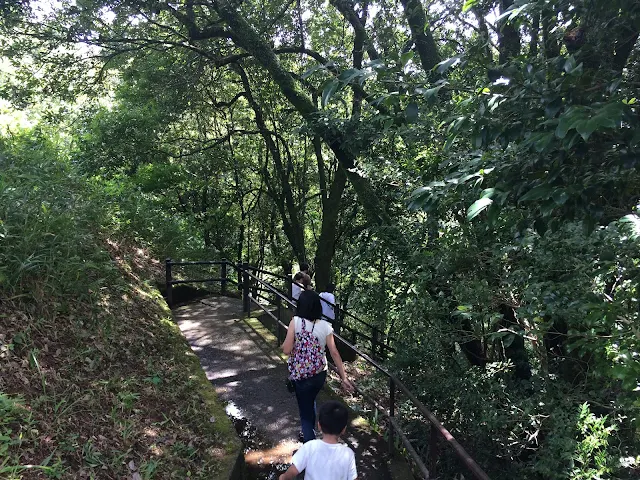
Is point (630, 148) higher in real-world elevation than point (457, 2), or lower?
lower

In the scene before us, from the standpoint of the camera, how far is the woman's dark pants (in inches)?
151

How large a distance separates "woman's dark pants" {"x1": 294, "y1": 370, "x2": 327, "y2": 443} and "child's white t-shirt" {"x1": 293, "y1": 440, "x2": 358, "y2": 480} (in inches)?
49.1

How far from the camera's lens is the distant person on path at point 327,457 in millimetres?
2537

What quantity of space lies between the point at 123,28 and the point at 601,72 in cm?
1017

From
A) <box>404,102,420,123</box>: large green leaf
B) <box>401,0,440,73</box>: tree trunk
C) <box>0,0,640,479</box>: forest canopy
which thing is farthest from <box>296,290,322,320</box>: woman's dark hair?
<box>401,0,440,73</box>: tree trunk

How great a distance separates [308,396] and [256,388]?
2048 mm

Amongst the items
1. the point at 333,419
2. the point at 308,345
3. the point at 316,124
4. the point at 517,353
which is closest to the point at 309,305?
the point at 308,345

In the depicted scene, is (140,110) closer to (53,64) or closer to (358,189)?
(53,64)

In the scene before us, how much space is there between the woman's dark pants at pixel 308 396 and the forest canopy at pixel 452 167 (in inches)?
58.6

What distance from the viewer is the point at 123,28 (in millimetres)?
9742

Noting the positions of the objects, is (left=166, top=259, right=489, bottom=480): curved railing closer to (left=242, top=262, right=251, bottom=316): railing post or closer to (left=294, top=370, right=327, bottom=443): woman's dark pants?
(left=242, top=262, right=251, bottom=316): railing post

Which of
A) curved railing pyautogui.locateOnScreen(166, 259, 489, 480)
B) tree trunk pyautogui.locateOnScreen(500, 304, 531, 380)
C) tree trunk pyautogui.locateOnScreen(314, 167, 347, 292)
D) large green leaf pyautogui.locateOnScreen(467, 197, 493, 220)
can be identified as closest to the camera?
large green leaf pyautogui.locateOnScreen(467, 197, 493, 220)

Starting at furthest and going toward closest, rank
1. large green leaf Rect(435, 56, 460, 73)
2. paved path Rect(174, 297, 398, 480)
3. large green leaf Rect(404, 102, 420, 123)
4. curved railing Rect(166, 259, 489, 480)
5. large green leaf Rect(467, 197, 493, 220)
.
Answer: paved path Rect(174, 297, 398, 480) → curved railing Rect(166, 259, 489, 480) → large green leaf Rect(404, 102, 420, 123) → large green leaf Rect(435, 56, 460, 73) → large green leaf Rect(467, 197, 493, 220)

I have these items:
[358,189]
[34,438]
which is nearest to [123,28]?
[358,189]
